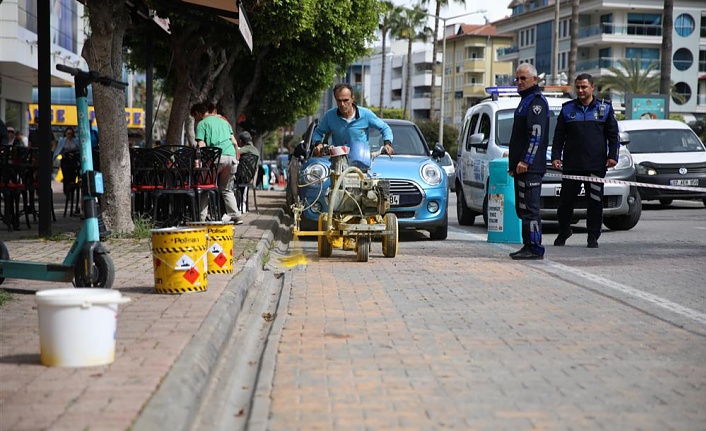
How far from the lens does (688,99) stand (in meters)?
93.8

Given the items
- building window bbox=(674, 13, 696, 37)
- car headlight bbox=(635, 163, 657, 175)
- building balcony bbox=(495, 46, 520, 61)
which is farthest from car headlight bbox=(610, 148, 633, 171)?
building balcony bbox=(495, 46, 520, 61)

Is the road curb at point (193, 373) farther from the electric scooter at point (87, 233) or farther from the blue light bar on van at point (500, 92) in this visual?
the blue light bar on van at point (500, 92)

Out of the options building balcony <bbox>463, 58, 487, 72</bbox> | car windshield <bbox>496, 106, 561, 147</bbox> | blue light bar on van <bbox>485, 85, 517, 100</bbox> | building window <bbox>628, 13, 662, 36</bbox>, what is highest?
building window <bbox>628, 13, 662, 36</bbox>

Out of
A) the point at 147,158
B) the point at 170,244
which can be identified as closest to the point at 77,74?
the point at 170,244

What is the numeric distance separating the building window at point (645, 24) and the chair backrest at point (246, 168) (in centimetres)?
7369

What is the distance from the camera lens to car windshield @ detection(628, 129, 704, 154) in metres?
24.2

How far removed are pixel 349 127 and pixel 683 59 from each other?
→ 86.5m

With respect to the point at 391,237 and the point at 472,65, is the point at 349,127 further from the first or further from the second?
the point at 472,65

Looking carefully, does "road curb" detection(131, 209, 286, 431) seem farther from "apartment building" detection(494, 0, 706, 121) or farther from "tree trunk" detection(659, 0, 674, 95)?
"apartment building" detection(494, 0, 706, 121)

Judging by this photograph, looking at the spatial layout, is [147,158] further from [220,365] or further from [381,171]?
[220,365]

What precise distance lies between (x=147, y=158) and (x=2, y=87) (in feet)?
104

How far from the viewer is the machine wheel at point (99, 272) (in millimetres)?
7680

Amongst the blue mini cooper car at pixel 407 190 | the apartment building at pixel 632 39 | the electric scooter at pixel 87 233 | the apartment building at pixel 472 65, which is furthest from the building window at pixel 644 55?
the electric scooter at pixel 87 233

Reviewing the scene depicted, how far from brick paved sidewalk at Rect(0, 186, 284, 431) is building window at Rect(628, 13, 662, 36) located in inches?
3343
